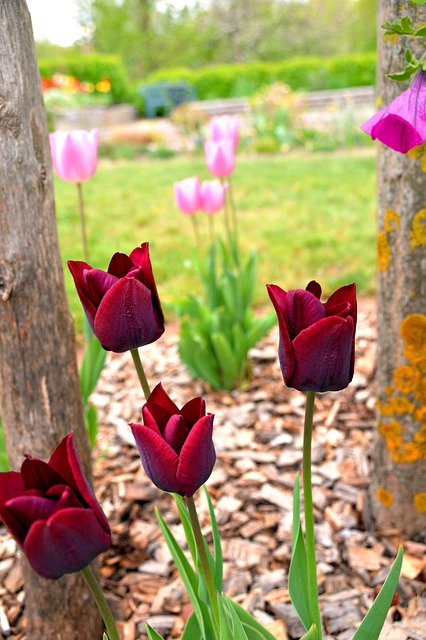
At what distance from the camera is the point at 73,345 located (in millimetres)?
1481

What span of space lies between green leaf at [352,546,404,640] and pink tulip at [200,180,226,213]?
156 cm

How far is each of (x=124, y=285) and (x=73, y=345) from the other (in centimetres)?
66

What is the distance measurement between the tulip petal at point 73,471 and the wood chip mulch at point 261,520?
36.4 inches

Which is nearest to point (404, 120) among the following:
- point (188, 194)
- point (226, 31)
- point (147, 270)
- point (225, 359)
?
point (147, 270)

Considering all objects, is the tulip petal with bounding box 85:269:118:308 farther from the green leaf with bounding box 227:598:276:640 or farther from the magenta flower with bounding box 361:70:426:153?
the green leaf with bounding box 227:598:276:640

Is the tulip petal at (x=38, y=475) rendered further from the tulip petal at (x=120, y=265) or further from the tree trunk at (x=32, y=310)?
the tree trunk at (x=32, y=310)

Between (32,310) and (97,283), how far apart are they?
1.62ft

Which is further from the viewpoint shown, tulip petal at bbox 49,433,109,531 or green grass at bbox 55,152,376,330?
green grass at bbox 55,152,376,330

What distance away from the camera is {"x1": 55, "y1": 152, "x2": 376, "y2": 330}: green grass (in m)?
3.82

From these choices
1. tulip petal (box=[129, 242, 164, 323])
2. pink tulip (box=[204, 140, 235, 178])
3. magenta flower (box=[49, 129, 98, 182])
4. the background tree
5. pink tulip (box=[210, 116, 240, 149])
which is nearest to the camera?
tulip petal (box=[129, 242, 164, 323])

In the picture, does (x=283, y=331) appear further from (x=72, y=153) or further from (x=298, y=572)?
(x=72, y=153)

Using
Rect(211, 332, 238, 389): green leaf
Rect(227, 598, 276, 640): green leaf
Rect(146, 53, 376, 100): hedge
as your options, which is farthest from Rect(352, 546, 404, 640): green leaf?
Rect(146, 53, 376, 100): hedge

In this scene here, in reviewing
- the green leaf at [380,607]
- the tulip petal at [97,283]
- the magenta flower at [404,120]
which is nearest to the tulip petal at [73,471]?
the tulip petal at [97,283]

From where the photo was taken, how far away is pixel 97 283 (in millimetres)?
901
